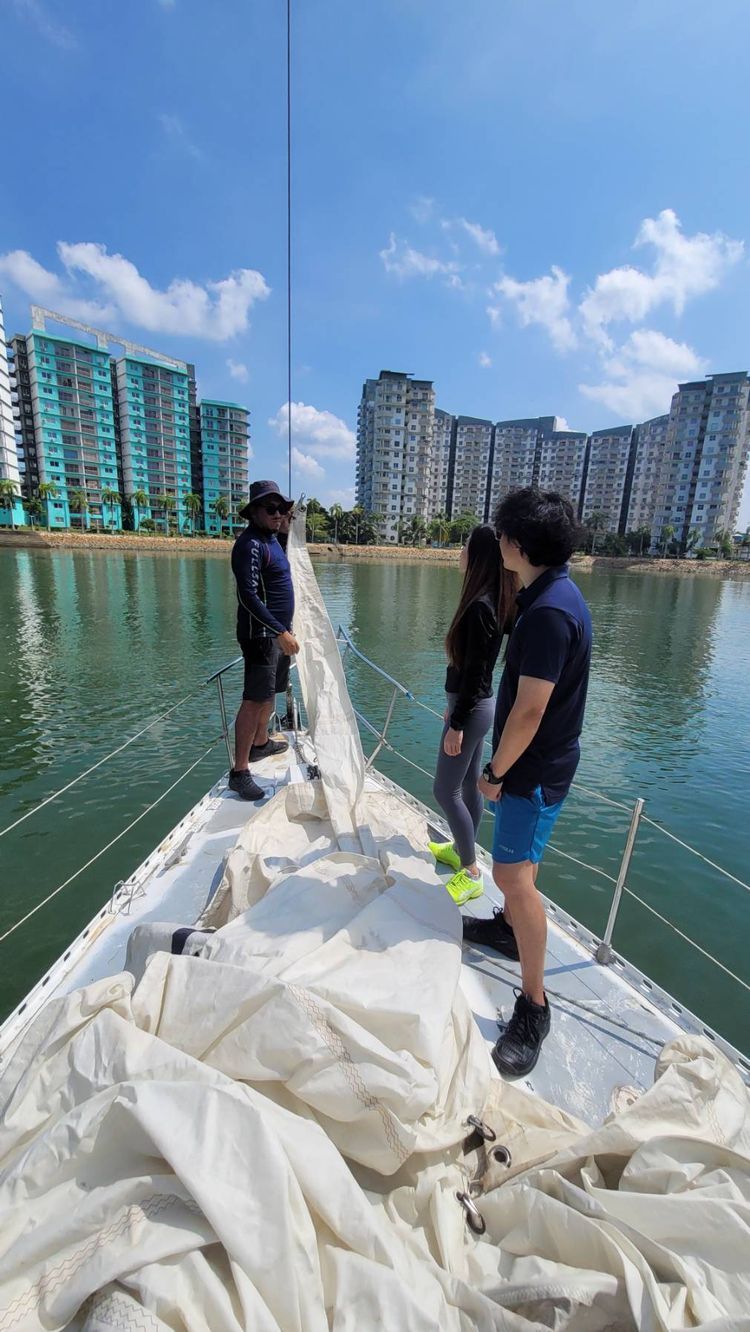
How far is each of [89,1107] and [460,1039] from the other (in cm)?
99

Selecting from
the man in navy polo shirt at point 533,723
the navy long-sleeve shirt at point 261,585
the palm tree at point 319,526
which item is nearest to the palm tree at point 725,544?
the palm tree at point 319,526

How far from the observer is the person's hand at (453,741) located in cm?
268

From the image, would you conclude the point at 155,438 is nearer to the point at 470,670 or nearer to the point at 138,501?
the point at 138,501

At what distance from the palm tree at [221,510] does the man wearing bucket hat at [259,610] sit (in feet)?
277

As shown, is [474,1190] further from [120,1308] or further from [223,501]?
[223,501]

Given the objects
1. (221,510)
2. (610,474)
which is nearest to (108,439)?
(221,510)

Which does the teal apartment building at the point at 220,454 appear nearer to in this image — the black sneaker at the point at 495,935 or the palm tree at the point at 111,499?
the palm tree at the point at 111,499

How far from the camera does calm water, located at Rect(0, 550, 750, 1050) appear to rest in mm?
4602

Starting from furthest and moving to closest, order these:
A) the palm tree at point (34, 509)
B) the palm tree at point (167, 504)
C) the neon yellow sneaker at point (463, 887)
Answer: the palm tree at point (167, 504)
the palm tree at point (34, 509)
the neon yellow sneaker at point (463, 887)

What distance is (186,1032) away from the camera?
4.74ft

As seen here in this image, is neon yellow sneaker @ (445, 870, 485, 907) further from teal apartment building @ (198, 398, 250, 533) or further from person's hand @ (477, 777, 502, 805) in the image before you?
teal apartment building @ (198, 398, 250, 533)

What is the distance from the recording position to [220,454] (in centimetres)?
8925

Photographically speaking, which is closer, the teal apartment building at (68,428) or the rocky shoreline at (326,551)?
the rocky shoreline at (326,551)

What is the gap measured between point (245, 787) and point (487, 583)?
251 cm
